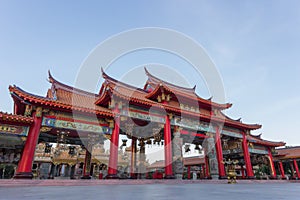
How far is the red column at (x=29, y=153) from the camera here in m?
8.62

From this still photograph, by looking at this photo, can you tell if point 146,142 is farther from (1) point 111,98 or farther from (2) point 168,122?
(1) point 111,98

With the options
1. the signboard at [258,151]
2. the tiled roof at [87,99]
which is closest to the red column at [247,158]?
the tiled roof at [87,99]

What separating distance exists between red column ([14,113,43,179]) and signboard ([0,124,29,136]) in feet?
0.89

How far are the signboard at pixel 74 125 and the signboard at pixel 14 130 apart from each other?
91 cm

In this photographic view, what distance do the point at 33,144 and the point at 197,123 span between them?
38.4ft

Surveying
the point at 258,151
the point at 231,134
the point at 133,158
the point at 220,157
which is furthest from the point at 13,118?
the point at 258,151

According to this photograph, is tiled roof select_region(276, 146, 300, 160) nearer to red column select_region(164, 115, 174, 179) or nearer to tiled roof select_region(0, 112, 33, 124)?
red column select_region(164, 115, 174, 179)

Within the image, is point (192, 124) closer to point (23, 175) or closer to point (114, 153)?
point (114, 153)

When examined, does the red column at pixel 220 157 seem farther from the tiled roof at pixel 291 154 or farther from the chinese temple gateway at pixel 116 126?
the tiled roof at pixel 291 154

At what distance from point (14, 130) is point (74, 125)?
9.39ft

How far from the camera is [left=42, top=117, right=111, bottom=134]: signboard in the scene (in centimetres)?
1037

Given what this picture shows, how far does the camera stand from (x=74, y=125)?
1095cm

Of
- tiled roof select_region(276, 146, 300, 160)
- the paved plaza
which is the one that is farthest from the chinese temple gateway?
tiled roof select_region(276, 146, 300, 160)

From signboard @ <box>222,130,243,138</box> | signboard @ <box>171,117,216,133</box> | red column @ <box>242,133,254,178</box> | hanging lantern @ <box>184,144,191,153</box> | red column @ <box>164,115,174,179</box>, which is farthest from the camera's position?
hanging lantern @ <box>184,144,191,153</box>
